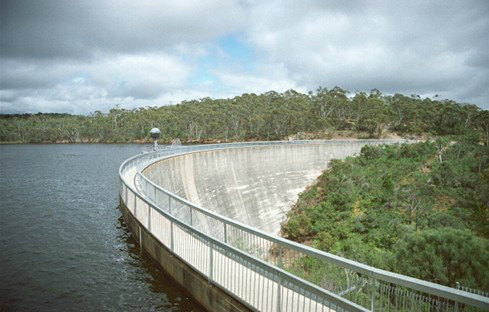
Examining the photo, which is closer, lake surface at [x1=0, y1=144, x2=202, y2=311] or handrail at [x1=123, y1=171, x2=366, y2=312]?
handrail at [x1=123, y1=171, x2=366, y2=312]

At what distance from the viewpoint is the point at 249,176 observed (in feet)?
123

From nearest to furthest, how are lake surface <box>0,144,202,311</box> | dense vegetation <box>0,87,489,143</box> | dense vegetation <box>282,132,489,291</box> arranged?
1. lake surface <box>0,144,202,311</box>
2. dense vegetation <box>282,132,489,291</box>
3. dense vegetation <box>0,87,489,143</box>

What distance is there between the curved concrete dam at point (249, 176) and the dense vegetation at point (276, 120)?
3424cm

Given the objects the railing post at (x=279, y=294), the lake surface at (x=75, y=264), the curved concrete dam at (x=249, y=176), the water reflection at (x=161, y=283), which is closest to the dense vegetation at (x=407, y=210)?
the curved concrete dam at (x=249, y=176)

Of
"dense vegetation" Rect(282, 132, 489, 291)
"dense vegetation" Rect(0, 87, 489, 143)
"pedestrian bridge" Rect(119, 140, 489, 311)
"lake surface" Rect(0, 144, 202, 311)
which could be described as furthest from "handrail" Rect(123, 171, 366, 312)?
"dense vegetation" Rect(0, 87, 489, 143)

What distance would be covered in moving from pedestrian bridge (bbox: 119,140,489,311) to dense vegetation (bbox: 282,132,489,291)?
6.43ft

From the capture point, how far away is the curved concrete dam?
26688 millimetres

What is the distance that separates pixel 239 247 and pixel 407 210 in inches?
1155

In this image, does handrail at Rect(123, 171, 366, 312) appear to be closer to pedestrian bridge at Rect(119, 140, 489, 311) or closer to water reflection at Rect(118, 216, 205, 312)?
pedestrian bridge at Rect(119, 140, 489, 311)

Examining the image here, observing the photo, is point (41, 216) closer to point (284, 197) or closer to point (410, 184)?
point (284, 197)

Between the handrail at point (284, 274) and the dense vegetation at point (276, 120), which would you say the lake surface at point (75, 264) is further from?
the dense vegetation at point (276, 120)

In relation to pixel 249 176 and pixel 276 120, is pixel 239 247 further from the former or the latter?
pixel 276 120

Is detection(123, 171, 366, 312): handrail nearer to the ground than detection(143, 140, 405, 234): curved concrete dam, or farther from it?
farther from it

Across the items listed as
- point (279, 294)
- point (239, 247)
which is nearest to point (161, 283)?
point (239, 247)
